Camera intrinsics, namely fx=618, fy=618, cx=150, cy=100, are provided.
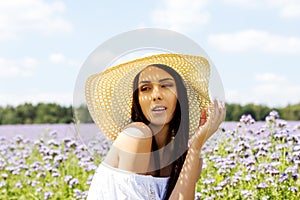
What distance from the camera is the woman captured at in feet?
7.43

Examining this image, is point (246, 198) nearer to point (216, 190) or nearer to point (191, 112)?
point (216, 190)

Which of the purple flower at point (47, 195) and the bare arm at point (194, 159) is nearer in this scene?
the bare arm at point (194, 159)

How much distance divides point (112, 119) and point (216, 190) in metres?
1.18

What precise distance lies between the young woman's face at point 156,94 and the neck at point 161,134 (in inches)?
1.1

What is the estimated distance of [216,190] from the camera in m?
3.48

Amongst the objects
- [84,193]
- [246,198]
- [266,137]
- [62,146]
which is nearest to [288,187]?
[246,198]

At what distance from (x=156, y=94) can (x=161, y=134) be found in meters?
0.20

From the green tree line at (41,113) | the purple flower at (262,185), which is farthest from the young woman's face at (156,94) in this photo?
the green tree line at (41,113)

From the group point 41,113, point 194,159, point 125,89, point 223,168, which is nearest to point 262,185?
point 223,168

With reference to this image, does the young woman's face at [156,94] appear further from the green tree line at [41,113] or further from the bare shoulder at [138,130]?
the green tree line at [41,113]

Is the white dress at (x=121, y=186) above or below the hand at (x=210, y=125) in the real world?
below

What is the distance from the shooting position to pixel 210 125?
235 cm

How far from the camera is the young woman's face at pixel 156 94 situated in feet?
7.43

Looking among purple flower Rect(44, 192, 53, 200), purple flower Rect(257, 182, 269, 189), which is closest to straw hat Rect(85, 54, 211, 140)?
purple flower Rect(257, 182, 269, 189)
